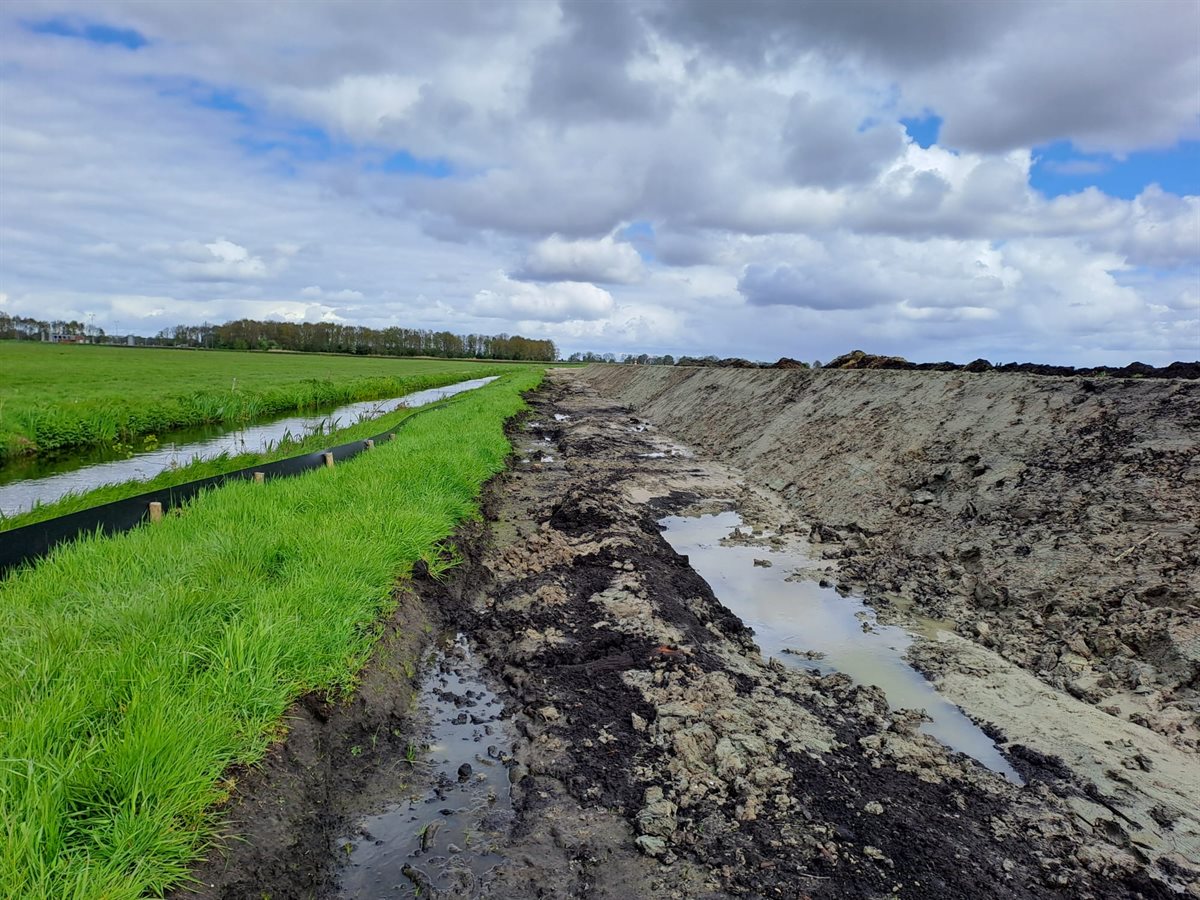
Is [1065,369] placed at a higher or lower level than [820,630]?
higher

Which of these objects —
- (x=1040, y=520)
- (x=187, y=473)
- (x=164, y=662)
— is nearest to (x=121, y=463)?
(x=187, y=473)

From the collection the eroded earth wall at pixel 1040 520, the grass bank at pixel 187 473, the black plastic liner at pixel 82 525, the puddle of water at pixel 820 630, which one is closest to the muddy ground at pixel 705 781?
the puddle of water at pixel 820 630

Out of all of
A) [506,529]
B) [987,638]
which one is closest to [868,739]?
[987,638]

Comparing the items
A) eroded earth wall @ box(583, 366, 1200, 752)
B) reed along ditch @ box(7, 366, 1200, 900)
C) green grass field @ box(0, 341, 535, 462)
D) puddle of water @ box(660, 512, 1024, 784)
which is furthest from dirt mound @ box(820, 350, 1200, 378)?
green grass field @ box(0, 341, 535, 462)

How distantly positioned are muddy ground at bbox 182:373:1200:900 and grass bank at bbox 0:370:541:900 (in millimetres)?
307

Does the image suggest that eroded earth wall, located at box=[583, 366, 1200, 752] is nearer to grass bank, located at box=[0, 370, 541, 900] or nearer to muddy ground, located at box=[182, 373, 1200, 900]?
muddy ground, located at box=[182, 373, 1200, 900]

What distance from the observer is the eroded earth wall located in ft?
18.1

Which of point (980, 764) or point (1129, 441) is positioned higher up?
point (1129, 441)

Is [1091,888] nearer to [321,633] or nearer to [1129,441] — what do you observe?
[321,633]

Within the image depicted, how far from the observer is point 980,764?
14.2 ft

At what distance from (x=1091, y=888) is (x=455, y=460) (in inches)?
366

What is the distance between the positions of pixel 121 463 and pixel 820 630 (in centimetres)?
1618

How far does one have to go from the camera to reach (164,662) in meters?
3.62

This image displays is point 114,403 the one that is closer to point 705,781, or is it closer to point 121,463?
point 121,463
